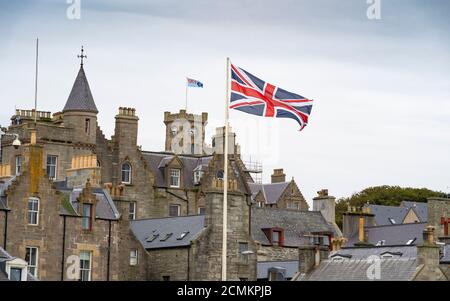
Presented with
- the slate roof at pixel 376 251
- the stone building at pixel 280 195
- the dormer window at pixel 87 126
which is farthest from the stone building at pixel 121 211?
the stone building at pixel 280 195

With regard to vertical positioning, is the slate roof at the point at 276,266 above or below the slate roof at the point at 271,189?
below

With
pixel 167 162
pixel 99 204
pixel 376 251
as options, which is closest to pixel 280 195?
pixel 167 162

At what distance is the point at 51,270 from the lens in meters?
83.4

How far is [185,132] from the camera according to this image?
459ft

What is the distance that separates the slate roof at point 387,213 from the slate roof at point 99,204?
53.8 metres

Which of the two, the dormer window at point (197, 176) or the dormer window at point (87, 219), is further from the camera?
the dormer window at point (197, 176)

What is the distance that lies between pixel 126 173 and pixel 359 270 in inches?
1619

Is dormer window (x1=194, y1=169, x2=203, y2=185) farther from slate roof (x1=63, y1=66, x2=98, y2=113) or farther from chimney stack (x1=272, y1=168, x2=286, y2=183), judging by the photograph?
chimney stack (x1=272, y1=168, x2=286, y2=183)

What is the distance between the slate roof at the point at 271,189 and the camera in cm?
13712

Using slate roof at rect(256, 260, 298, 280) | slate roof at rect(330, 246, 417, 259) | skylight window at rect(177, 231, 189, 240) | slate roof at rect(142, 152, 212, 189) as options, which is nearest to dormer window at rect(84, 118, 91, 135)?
slate roof at rect(142, 152, 212, 189)

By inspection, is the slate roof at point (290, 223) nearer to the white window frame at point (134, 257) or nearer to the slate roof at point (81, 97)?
the slate roof at point (81, 97)

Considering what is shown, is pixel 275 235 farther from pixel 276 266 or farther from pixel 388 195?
pixel 388 195
